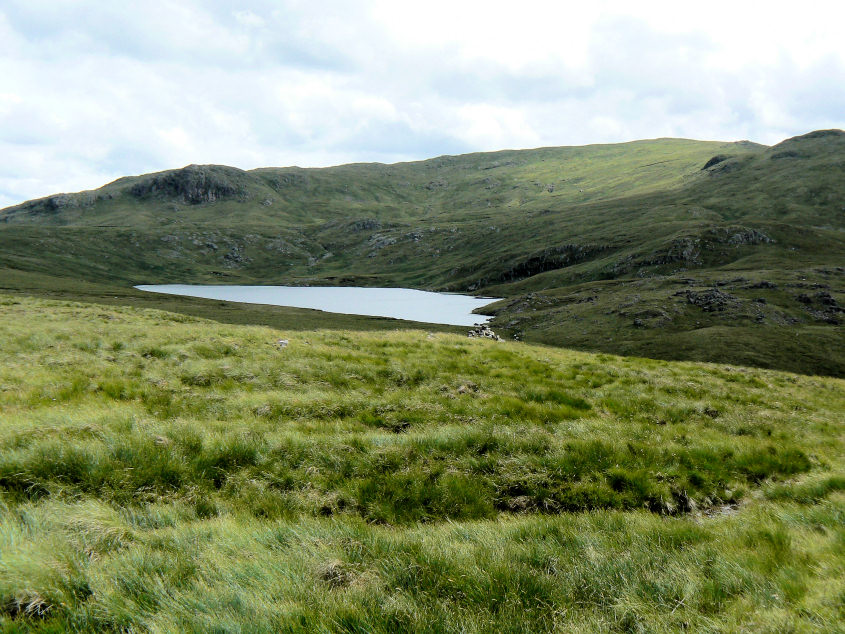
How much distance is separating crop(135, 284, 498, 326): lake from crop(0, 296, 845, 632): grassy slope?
9451 centimetres

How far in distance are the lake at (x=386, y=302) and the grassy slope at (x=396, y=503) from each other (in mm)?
94514

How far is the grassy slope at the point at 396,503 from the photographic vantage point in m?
3.88

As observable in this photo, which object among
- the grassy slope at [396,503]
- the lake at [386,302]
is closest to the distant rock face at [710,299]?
the lake at [386,302]

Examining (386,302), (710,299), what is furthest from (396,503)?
(386,302)

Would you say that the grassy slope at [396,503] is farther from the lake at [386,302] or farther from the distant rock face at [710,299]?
the lake at [386,302]

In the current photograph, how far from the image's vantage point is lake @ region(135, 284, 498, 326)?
122 m

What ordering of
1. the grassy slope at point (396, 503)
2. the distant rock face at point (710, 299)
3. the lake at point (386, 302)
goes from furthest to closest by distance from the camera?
the lake at point (386, 302) < the distant rock face at point (710, 299) < the grassy slope at point (396, 503)

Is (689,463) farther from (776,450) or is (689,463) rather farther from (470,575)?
(470,575)

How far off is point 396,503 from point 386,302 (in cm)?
14993

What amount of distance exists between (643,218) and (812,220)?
6923cm

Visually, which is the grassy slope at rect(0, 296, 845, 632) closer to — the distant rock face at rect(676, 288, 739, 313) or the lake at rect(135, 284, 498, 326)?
the distant rock face at rect(676, 288, 739, 313)

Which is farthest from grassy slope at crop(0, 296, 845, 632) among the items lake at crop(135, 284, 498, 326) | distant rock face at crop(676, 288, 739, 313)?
lake at crop(135, 284, 498, 326)

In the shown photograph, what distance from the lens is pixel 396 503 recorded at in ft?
22.9

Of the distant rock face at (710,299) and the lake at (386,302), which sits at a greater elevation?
the distant rock face at (710,299)
